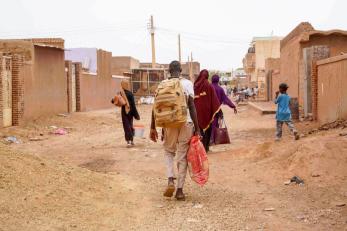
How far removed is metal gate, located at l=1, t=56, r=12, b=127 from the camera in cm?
1503

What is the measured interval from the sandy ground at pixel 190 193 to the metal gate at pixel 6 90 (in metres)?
6.37

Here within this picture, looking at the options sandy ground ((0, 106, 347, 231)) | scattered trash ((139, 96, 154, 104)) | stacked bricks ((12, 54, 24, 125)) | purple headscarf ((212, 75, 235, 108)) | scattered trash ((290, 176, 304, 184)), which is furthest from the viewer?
scattered trash ((139, 96, 154, 104))

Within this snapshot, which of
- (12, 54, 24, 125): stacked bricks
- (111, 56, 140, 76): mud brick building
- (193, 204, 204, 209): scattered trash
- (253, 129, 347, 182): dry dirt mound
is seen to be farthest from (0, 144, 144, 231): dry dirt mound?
(111, 56, 140, 76): mud brick building

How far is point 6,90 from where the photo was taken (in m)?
15.3

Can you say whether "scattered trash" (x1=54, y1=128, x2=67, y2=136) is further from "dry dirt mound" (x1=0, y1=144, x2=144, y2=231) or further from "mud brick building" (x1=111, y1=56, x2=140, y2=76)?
"mud brick building" (x1=111, y1=56, x2=140, y2=76)

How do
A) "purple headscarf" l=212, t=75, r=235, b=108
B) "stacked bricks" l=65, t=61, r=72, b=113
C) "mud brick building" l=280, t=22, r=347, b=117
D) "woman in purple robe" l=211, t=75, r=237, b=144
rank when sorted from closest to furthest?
"woman in purple robe" l=211, t=75, r=237, b=144, "purple headscarf" l=212, t=75, r=235, b=108, "mud brick building" l=280, t=22, r=347, b=117, "stacked bricks" l=65, t=61, r=72, b=113

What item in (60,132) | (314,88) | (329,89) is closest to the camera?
(329,89)

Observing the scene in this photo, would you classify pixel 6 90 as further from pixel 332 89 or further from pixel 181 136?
pixel 181 136

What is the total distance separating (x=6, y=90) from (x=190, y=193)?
10406mm

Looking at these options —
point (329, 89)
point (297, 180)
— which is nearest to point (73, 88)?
point (329, 89)

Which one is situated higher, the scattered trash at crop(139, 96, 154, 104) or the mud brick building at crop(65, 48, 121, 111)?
the mud brick building at crop(65, 48, 121, 111)

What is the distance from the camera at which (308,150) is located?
25.3ft

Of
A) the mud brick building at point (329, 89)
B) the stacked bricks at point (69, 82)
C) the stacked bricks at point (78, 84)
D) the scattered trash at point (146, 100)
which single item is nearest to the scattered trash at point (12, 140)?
the mud brick building at point (329, 89)

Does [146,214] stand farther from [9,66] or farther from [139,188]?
[9,66]
